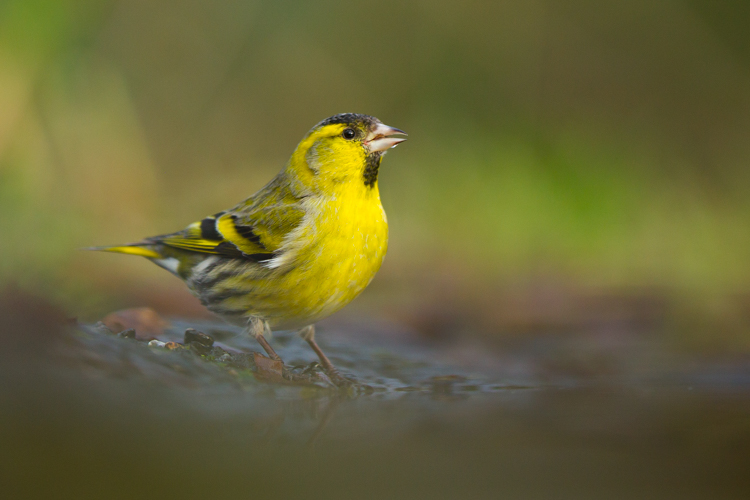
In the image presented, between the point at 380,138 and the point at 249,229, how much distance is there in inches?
23.9

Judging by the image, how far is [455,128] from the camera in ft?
14.6

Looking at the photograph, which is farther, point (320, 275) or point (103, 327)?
point (320, 275)

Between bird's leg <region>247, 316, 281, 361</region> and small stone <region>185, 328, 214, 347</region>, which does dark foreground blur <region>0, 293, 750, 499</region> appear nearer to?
small stone <region>185, 328, 214, 347</region>

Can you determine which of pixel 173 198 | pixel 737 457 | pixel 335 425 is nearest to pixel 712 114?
pixel 173 198

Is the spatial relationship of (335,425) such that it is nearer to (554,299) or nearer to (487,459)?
(487,459)

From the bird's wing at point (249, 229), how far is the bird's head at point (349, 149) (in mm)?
160

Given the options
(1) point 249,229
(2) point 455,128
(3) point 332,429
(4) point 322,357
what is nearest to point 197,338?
(4) point 322,357

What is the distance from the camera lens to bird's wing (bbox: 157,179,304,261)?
2.33m

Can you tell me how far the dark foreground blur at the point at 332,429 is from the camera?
2.45ft

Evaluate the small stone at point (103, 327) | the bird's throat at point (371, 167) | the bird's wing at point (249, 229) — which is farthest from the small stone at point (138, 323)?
the bird's throat at point (371, 167)

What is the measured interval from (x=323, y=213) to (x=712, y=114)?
3171mm

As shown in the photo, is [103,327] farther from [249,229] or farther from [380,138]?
[380,138]

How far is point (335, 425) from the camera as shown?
3.09 ft

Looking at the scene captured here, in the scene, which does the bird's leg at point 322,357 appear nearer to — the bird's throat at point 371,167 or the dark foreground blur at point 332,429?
the dark foreground blur at point 332,429
